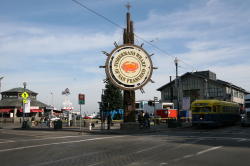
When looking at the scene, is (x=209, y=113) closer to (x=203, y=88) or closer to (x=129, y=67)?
(x=129, y=67)

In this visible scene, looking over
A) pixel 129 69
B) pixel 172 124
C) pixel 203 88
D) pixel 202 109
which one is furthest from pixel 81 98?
pixel 203 88

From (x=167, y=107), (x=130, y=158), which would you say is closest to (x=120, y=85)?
(x=130, y=158)

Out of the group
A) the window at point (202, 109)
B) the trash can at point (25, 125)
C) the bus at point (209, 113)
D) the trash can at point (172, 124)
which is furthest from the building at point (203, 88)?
the trash can at point (25, 125)

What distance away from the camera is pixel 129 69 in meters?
29.0

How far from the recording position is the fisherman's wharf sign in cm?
2859

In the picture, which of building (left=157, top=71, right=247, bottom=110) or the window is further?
building (left=157, top=71, right=247, bottom=110)

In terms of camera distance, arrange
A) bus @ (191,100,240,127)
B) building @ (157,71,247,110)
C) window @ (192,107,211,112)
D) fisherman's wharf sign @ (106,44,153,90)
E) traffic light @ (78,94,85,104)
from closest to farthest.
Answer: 1. traffic light @ (78,94,85,104)
2. fisherman's wharf sign @ (106,44,153,90)
3. bus @ (191,100,240,127)
4. window @ (192,107,211,112)
5. building @ (157,71,247,110)

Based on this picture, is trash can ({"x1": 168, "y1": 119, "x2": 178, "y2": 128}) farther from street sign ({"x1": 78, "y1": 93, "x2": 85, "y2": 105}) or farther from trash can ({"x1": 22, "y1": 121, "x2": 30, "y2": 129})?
trash can ({"x1": 22, "y1": 121, "x2": 30, "y2": 129})

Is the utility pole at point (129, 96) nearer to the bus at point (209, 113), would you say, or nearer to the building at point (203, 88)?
the bus at point (209, 113)

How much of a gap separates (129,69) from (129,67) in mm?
196

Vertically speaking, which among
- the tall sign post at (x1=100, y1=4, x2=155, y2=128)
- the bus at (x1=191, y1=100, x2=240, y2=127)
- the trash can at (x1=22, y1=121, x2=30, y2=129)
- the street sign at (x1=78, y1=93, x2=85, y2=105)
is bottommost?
the trash can at (x1=22, y1=121, x2=30, y2=129)

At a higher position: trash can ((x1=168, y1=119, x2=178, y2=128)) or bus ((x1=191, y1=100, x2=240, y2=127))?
bus ((x1=191, y1=100, x2=240, y2=127))

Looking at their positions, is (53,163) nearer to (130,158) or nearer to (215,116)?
(130,158)

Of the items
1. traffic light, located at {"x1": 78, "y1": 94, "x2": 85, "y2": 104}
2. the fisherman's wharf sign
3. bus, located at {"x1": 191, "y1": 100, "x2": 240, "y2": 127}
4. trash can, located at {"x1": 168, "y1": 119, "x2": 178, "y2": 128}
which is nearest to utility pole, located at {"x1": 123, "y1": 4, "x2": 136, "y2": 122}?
the fisherman's wharf sign
